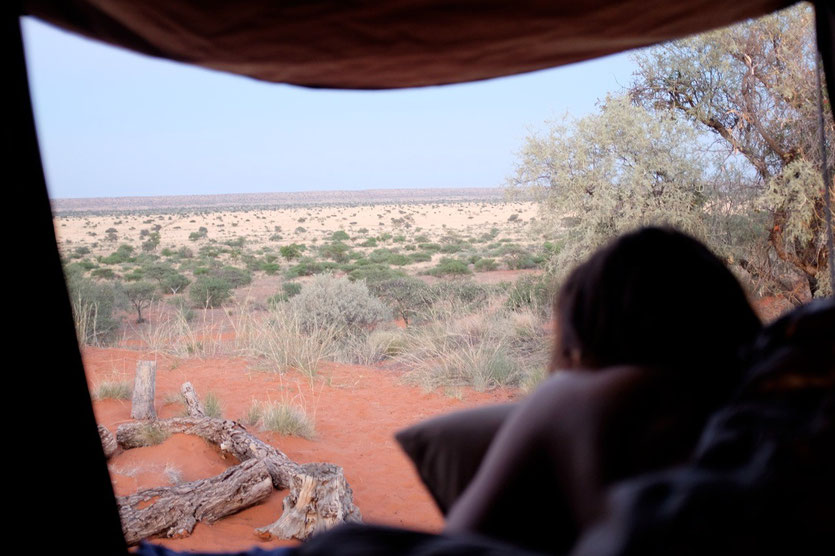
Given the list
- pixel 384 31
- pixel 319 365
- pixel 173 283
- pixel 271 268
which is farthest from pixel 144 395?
pixel 271 268

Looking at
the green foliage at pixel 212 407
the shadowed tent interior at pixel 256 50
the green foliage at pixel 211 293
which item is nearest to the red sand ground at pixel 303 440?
the green foliage at pixel 212 407

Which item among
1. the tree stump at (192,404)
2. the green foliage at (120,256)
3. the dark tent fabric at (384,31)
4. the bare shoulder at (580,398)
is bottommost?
the tree stump at (192,404)

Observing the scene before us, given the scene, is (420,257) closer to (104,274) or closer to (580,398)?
(104,274)

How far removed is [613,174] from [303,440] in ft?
18.1

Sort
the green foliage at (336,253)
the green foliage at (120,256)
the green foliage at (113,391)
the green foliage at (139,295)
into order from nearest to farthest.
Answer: the green foliage at (113,391), the green foliage at (139,295), the green foliage at (120,256), the green foliage at (336,253)

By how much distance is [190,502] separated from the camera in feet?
11.8

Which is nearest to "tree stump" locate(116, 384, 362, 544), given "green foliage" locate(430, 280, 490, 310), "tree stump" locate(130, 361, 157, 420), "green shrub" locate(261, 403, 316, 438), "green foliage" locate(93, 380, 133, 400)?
"green shrub" locate(261, 403, 316, 438)

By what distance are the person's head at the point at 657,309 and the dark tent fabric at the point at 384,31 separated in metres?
1.06

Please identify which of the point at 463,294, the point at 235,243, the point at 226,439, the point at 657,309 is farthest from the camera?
the point at 235,243

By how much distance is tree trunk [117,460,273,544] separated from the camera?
3410 millimetres

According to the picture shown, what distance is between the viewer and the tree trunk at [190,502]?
3.41 m

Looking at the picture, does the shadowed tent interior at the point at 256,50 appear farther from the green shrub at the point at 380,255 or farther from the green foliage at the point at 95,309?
the green shrub at the point at 380,255

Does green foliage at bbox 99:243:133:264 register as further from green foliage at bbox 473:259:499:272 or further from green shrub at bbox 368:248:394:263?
green foliage at bbox 473:259:499:272

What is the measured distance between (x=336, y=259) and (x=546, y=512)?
1977cm
